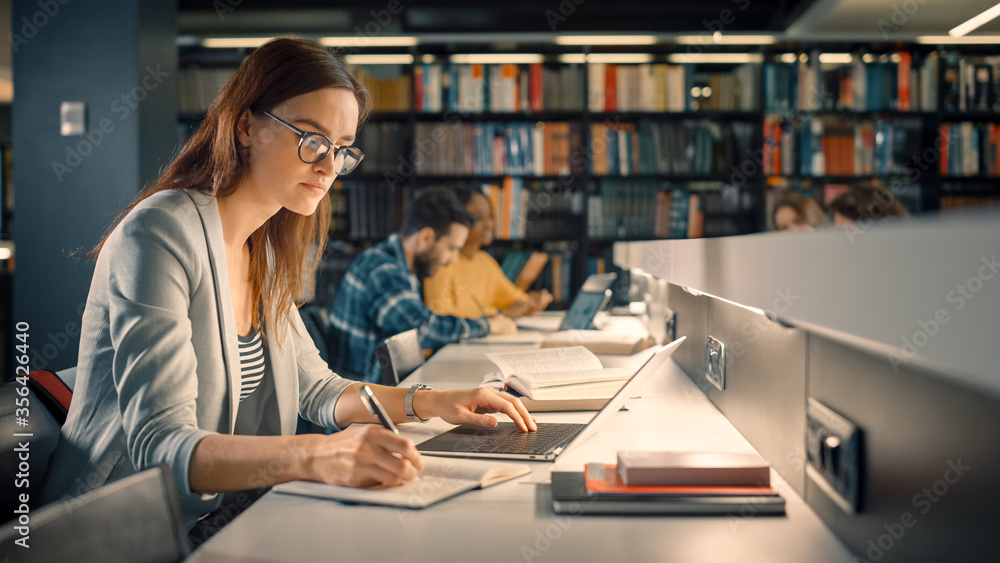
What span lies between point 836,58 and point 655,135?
1.14m

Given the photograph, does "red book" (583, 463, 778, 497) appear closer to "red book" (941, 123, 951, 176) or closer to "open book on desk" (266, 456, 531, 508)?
"open book on desk" (266, 456, 531, 508)

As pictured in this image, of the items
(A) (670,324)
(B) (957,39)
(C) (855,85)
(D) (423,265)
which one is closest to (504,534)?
(A) (670,324)

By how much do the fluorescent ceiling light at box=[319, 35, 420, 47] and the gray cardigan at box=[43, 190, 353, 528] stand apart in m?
3.03

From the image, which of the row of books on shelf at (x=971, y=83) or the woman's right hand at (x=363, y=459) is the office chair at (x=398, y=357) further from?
the row of books on shelf at (x=971, y=83)

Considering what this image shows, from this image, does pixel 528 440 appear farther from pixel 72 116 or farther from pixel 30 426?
pixel 72 116

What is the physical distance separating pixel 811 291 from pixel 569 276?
3479 mm

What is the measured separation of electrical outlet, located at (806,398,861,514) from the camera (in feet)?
2.47

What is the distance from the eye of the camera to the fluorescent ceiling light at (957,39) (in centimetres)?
377

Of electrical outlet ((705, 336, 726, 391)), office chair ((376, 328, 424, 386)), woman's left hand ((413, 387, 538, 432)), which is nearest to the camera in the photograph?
woman's left hand ((413, 387, 538, 432))

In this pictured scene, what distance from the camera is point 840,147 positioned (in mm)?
3887

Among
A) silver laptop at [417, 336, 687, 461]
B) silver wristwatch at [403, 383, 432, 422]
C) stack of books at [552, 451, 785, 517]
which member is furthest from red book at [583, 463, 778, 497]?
silver wristwatch at [403, 383, 432, 422]

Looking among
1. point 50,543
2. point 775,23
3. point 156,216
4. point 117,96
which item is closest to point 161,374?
point 156,216

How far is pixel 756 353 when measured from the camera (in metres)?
1.13

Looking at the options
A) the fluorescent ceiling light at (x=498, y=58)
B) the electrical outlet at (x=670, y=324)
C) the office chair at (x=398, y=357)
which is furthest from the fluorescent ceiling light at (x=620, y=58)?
the office chair at (x=398, y=357)
